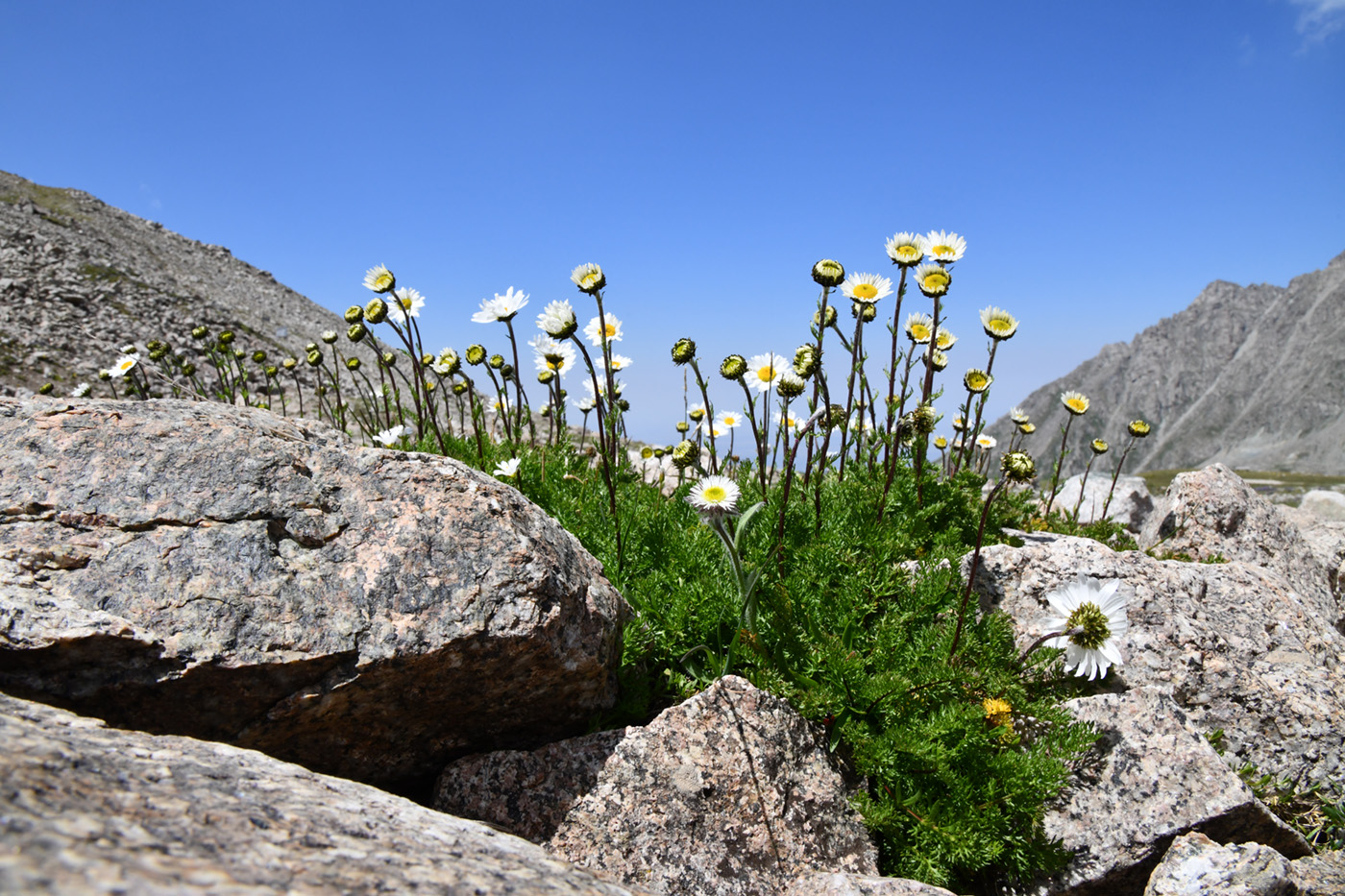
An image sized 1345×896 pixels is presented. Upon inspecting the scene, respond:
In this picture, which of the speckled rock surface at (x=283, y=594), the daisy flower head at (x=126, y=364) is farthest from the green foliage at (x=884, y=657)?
the daisy flower head at (x=126, y=364)

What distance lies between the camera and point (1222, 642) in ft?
15.8

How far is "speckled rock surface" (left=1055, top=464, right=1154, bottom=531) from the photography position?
9.85 m

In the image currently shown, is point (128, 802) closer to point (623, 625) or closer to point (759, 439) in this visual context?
point (623, 625)

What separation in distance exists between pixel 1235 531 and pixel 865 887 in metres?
6.48

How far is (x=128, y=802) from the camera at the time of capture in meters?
1.67

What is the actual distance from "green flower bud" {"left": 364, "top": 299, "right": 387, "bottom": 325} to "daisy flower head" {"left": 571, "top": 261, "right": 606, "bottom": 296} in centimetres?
230

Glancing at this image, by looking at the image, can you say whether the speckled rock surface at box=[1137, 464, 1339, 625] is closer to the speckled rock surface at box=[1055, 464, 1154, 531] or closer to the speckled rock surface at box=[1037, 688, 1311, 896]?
the speckled rock surface at box=[1055, 464, 1154, 531]

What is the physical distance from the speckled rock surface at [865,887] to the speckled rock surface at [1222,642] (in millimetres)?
2342

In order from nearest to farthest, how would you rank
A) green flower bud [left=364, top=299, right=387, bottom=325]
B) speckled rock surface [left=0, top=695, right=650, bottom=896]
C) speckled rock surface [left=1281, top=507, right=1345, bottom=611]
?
speckled rock surface [left=0, top=695, right=650, bottom=896], green flower bud [left=364, top=299, right=387, bottom=325], speckled rock surface [left=1281, top=507, right=1345, bottom=611]

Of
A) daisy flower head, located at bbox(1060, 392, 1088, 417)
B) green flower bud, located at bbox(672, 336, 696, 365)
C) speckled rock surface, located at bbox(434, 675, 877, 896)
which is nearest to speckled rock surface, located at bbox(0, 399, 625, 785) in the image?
speckled rock surface, located at bbox(434, 675, 877, 896)

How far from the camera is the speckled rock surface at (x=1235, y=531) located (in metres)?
7.02

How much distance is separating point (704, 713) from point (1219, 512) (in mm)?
6286

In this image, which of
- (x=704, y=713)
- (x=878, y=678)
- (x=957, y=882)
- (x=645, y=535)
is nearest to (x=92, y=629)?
(x=704, y=713)

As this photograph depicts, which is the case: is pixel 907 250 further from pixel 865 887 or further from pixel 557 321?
pixel 865 887
